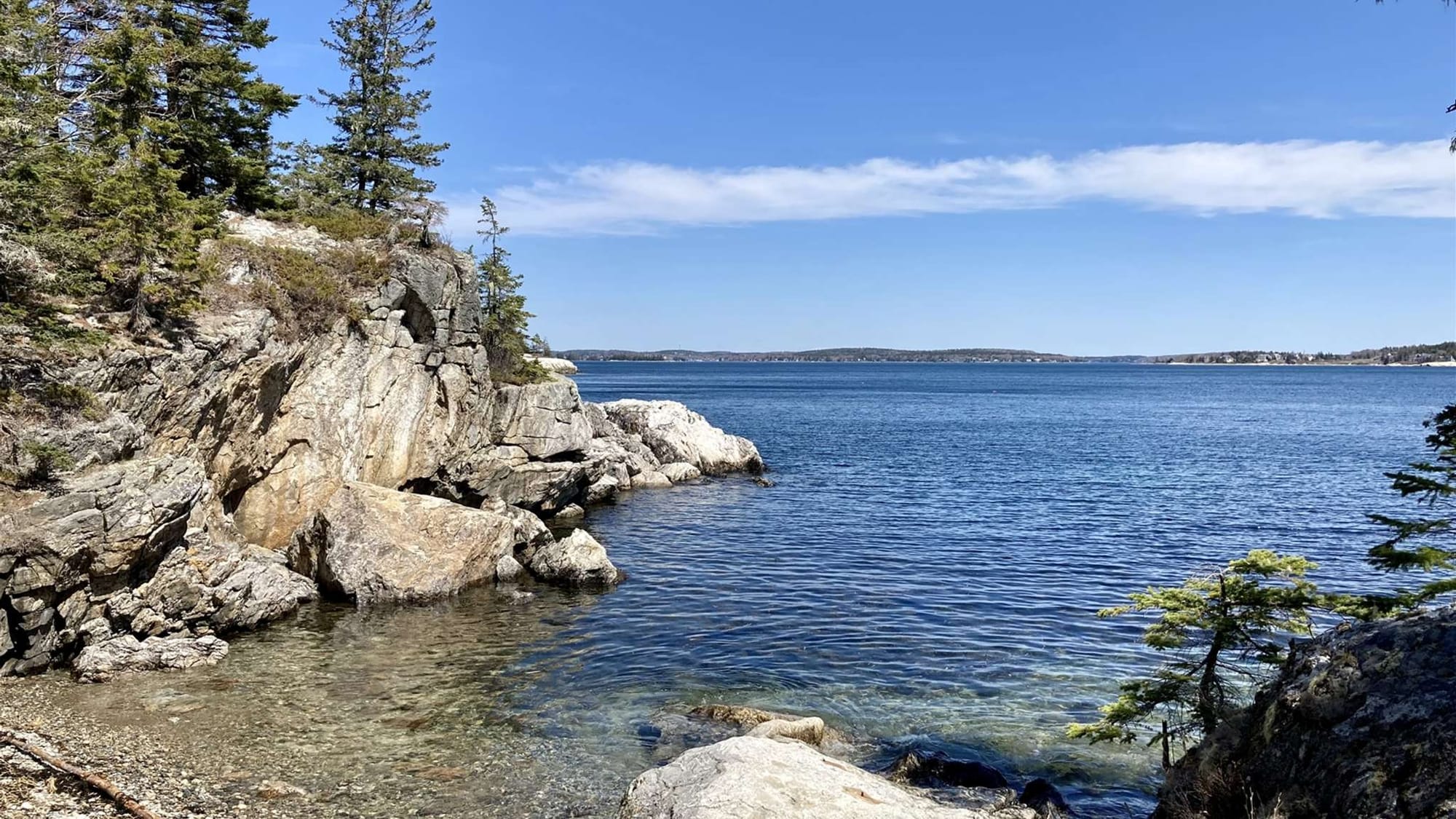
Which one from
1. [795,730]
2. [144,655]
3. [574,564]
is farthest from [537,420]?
[795,730]

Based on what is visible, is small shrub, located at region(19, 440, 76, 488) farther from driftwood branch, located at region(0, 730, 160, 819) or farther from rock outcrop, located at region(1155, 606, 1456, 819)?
rock outcrop, located at region(1155, 606, 1456, 819)

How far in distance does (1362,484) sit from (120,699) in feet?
191

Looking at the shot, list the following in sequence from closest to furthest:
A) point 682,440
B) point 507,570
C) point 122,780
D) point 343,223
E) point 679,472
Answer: point 122,780 → point 507,570 → point 343,223 → point 679,472 → point 682,440

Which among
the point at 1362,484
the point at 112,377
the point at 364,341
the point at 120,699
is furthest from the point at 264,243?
the point at 1362,484

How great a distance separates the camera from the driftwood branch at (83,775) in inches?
471

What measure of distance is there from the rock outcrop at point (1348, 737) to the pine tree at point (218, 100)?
Answer: 108 feet

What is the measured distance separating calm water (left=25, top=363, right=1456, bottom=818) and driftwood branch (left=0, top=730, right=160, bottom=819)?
2055 mm

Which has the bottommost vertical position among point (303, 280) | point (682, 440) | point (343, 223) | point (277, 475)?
point (682, 440)

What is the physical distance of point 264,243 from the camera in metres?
30.1

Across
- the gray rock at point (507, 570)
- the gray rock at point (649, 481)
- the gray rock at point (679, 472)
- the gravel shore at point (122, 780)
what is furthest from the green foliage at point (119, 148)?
the gray rock at point (679, 472)

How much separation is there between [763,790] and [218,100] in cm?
3583

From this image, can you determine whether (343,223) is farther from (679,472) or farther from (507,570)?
(679,472)

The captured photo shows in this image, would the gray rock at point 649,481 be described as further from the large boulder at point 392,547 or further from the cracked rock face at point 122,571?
the cracked rock face at point 122,571

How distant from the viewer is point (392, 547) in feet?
87.0
